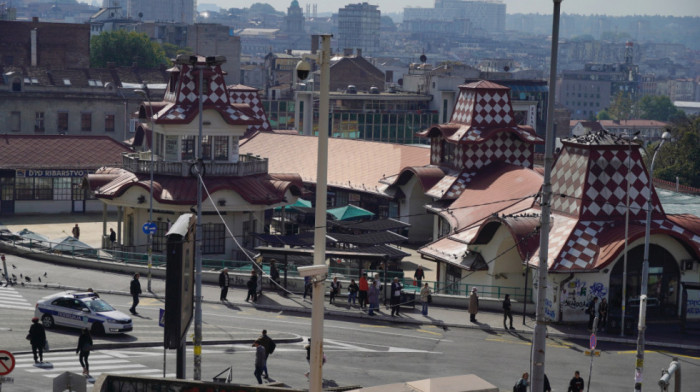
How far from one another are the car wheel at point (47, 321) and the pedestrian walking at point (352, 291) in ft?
39.9

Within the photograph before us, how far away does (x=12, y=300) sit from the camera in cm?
4744

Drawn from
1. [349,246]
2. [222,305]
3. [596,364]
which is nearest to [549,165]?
[596,364]

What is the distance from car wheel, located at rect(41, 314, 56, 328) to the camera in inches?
1629

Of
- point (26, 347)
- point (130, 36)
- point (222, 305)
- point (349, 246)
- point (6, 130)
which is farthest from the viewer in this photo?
point (130, 36)

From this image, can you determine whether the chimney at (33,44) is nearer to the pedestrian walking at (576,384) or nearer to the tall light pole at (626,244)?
the tall light pole at (626,244)

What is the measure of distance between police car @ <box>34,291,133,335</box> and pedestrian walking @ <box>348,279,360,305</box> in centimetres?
1015

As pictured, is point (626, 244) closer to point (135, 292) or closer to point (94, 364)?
point (135, 292)

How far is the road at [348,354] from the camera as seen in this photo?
36.7 metres

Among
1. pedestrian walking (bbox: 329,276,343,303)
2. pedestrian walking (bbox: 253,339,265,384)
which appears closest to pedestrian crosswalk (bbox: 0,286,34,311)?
pedestrian walking (bbox: 329,276,343,303)

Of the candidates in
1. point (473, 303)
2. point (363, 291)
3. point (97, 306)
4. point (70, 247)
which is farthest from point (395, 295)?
point (70, 247)

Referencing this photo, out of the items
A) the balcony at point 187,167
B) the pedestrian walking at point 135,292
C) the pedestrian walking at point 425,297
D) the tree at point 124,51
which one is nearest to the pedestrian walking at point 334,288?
the pedestrian walking at point 425,297

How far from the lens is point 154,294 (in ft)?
165

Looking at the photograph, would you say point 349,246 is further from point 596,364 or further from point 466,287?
point 596,364

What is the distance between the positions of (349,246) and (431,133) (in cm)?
1142
